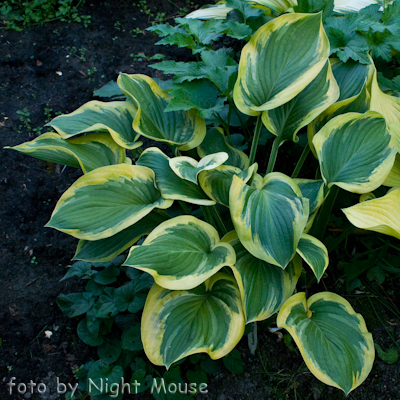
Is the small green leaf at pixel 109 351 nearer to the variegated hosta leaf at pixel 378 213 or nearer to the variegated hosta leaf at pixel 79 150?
the variegated hosta leaf at pixel 79 150

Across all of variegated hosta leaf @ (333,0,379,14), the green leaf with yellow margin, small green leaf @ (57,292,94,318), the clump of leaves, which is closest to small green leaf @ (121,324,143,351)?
small green leaf @ (57,292,94,318)

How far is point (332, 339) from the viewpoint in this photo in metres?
1.04

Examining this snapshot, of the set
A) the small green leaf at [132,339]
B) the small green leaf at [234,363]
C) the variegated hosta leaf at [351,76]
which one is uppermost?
the variegated hosta leaf at [351,76]

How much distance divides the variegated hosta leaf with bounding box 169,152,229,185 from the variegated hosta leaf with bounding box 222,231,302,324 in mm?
254

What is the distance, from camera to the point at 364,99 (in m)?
1.25

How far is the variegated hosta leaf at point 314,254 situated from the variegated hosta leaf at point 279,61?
443 mm

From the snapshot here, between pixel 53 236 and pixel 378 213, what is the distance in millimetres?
1354

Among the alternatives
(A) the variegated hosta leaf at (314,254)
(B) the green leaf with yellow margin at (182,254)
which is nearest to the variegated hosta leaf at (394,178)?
(A) the variegated hosta leaf at (314,254)

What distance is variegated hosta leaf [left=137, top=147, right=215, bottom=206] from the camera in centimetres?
111

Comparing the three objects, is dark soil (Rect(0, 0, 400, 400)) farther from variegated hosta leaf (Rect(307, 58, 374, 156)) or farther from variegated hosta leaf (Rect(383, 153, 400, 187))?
variegated hosta leaf (Rect(307, 58, 374, 156))

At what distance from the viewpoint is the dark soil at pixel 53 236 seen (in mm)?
1320

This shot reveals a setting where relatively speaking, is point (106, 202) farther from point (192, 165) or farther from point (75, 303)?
point (75, 303)

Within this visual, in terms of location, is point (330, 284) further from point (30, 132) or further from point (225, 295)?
point (30, 132)

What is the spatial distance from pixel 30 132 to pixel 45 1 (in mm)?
1029
